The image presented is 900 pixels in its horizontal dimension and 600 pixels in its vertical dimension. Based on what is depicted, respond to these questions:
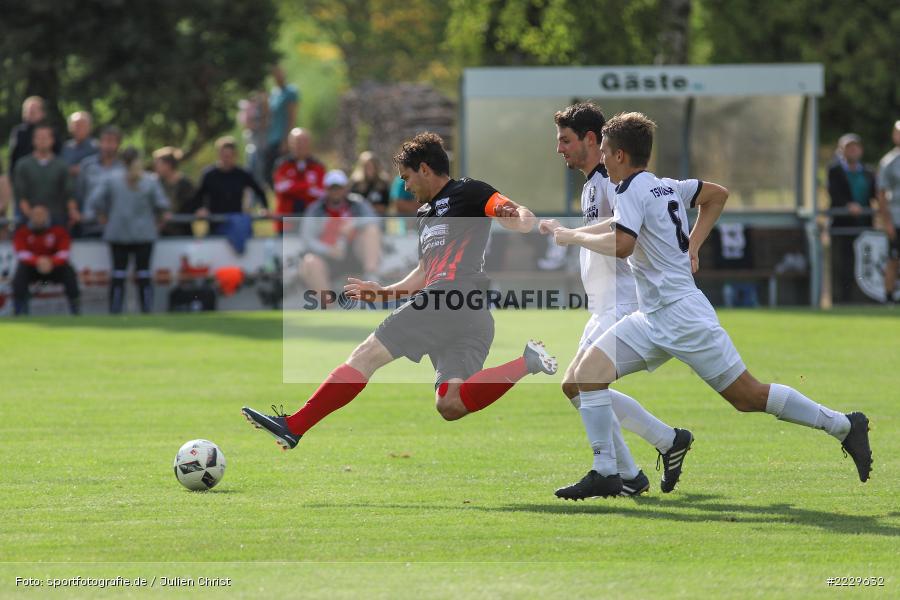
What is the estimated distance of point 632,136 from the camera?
24.9 feet

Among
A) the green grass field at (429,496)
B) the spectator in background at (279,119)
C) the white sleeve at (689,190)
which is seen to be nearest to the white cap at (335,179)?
the spectator in background at (279,119)

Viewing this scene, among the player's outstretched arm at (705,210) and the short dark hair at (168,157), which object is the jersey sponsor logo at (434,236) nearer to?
the player's outstretched arm at (705,210)

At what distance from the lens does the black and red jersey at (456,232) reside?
847 cm

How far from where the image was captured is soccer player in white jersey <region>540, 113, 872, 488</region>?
759 centimetres

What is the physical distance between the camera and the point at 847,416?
7969 mm

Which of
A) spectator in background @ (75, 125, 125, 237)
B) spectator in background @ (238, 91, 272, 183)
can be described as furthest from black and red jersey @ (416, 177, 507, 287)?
spectator in background @ (238, 91, 272, 183)

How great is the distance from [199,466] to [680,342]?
2.67 meters

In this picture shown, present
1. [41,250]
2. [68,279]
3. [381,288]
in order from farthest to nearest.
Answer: [68,279], [41,250], [381,288]

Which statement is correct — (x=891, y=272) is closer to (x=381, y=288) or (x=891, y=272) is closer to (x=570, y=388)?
(x=570, y=388)

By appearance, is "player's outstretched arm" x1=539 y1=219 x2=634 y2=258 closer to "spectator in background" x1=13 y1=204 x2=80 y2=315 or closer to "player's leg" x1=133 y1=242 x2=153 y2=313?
"spectator in background" x1=13 y1=204 x2=80 y2=315

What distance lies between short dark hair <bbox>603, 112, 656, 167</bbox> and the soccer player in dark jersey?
2.92ft

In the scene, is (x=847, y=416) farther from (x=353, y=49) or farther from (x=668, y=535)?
(x=353, y=49)

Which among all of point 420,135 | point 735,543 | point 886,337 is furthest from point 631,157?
point 886,337

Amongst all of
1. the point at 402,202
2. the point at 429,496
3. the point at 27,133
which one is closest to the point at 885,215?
the point at 402,202
